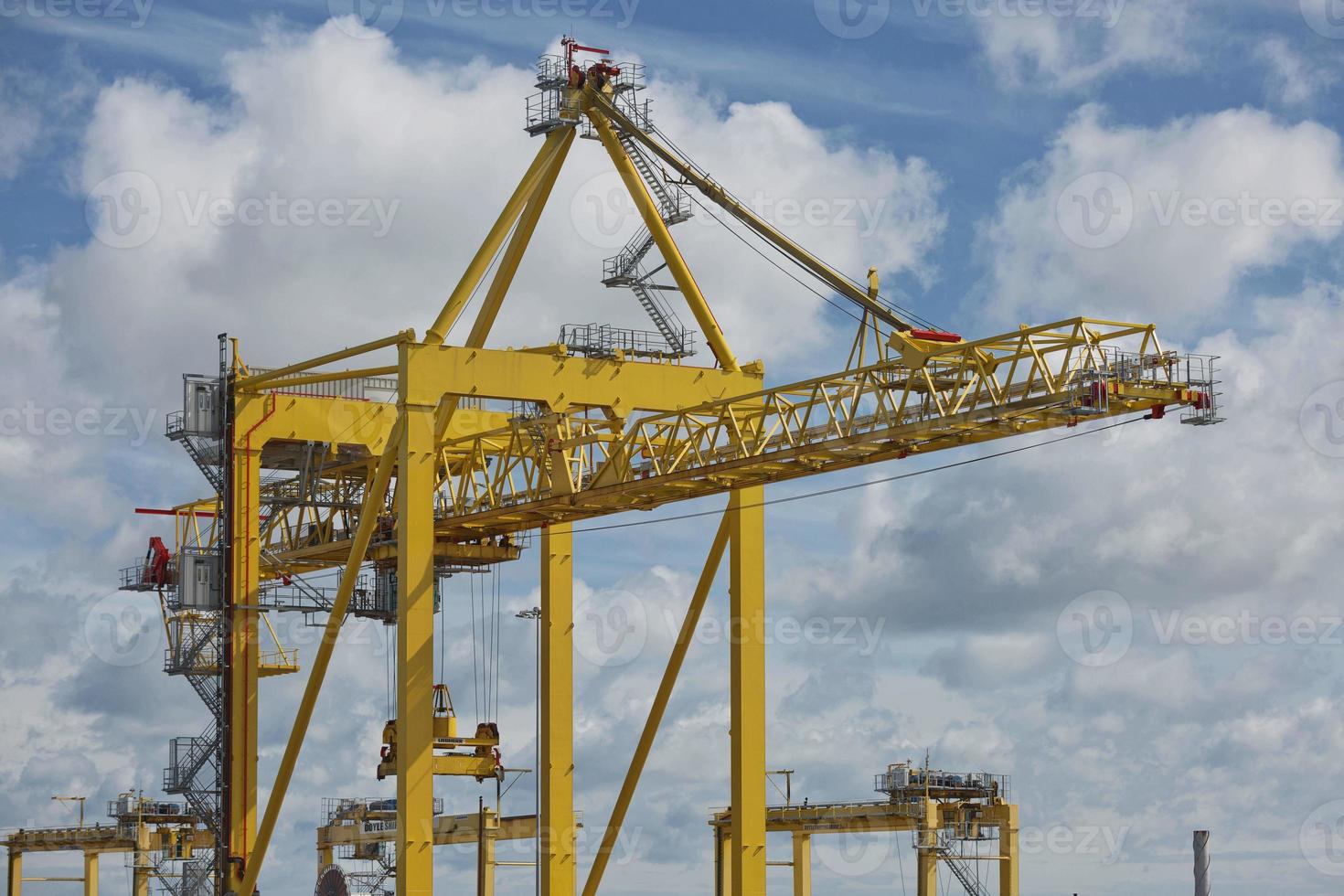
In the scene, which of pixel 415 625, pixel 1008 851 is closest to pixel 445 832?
pixel 1008 851

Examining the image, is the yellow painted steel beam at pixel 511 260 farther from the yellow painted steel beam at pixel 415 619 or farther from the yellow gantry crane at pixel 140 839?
the yellow gantry crane at pixel 140 839

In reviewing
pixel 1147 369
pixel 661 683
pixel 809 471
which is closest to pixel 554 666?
pixel 661 683

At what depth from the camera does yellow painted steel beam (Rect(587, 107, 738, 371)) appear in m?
50.8

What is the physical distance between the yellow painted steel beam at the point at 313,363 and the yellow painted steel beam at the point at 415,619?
0.65 m

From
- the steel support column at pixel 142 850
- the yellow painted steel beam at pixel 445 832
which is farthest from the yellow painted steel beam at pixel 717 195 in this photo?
the steel support column at pixel 142 850

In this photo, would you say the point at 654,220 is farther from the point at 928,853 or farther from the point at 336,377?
the point at 928,853

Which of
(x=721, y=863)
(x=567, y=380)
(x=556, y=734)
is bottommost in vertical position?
(x=721, y=863)

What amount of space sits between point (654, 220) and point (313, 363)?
909 cm

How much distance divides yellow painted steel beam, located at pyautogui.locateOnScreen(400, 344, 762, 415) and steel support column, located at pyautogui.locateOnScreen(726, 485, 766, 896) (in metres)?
3.50

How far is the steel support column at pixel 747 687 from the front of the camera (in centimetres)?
4747

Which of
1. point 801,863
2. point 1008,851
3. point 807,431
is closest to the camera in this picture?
point 807,431

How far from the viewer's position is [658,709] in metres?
51.4

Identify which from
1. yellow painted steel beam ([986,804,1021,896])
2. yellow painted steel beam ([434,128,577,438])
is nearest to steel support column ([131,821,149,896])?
yellow painted steel beam ([986,804,1021,896])

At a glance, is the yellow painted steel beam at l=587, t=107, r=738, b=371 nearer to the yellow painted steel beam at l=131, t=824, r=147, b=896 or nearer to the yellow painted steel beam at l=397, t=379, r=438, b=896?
the yellow painted steel beam at l=397, t=379, r=438, b=896
